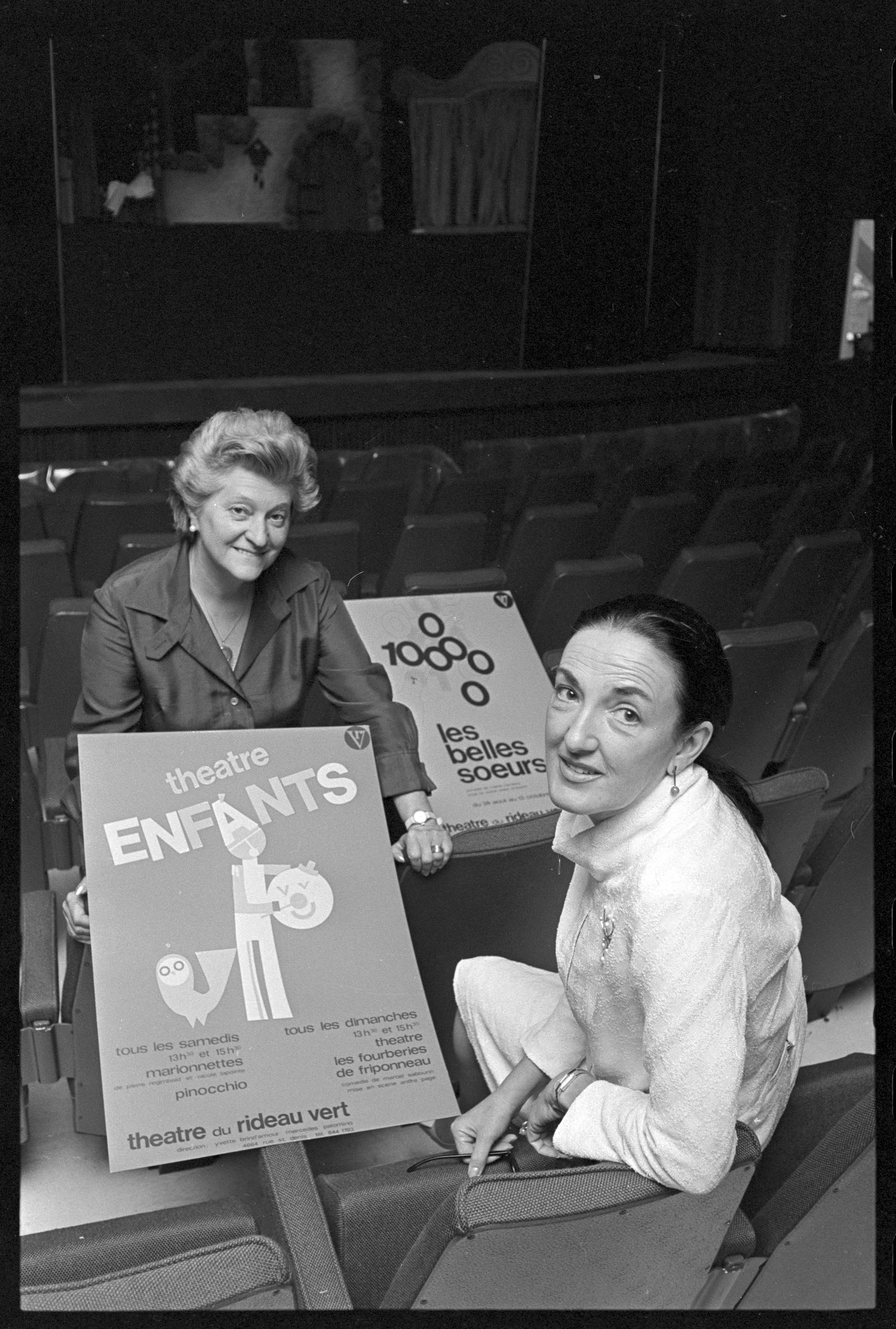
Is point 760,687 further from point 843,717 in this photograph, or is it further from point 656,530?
point 656,530

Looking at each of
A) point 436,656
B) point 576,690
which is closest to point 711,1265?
point 576,690

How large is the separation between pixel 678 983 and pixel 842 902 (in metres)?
1.09

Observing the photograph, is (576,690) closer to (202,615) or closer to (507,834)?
(507,834)

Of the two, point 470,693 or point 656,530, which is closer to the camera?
point 470,693

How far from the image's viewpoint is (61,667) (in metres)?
2.72

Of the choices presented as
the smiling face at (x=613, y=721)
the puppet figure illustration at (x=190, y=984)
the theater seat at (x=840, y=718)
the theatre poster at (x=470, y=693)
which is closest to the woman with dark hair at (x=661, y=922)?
the smiling face at (x=613, y=721)

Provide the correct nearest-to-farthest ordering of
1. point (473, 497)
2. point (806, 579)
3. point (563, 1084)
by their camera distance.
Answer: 1. point (563, 1084)
2. point (806, 579)
3. point (473, 497)

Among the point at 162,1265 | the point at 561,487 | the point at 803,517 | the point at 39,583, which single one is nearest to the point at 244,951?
the point at 162,1265

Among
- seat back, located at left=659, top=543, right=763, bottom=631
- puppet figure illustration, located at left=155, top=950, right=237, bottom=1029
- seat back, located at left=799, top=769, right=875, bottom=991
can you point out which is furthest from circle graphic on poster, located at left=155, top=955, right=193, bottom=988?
seat back, located at left=659, top=543, right=763, bottom=631

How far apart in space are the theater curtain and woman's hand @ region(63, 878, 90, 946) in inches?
326

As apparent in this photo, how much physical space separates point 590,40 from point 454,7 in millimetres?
5680

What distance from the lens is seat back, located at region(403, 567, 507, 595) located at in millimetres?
2904

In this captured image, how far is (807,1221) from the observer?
1.33m

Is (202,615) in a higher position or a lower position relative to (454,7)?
lower
